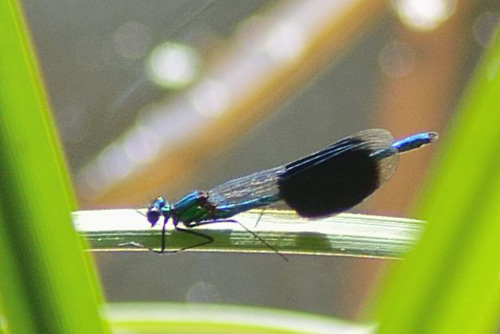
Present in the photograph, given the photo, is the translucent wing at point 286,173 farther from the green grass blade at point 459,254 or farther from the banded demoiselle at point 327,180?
the green grass blade at point 459,254

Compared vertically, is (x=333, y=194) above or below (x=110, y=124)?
below

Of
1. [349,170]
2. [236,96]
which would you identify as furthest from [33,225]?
[236,96]

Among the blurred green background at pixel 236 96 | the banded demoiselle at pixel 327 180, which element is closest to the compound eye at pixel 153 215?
the banded demoiselle at pixel 327 180

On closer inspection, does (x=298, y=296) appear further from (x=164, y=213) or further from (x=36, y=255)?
(x=36, y=255)

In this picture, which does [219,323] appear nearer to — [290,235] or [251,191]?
[290,235]

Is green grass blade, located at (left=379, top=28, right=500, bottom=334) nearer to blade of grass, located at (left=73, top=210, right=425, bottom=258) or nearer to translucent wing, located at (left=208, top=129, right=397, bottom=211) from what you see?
blade of grass, located at (left=73, top=210, right=425, bottom=258)

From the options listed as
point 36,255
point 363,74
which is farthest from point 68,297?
point 363,74
